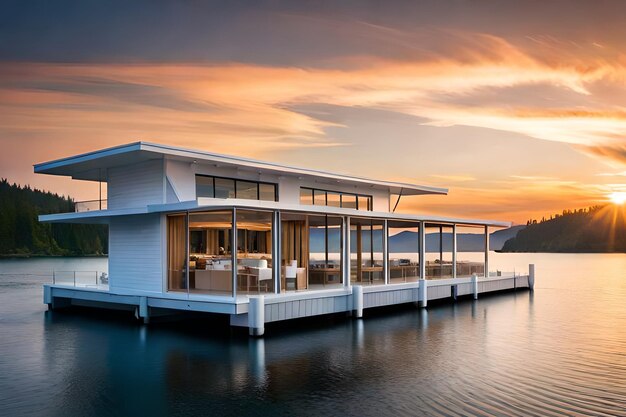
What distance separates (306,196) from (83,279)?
8.93 metres

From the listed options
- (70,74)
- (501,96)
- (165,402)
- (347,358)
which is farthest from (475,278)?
(70,74)

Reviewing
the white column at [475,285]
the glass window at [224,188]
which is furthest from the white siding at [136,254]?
the white column at [475,285]

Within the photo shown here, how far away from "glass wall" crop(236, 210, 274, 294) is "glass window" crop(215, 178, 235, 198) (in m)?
0.98

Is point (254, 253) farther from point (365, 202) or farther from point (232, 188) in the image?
point (365, 202)

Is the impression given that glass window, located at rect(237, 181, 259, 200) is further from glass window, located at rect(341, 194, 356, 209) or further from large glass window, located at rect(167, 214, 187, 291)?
glass window, located at rect(341, 194, 356, 209)

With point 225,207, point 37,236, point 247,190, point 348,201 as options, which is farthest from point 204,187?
point 37,236

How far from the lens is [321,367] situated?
508 inches

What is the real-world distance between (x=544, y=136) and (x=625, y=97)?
5.94 m

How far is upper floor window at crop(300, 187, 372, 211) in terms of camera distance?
23688 millimetres

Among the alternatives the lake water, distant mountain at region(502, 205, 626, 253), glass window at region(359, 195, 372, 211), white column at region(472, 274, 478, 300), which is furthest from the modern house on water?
distant mountain at region(502, 205, 626, 253)

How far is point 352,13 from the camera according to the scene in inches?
1027

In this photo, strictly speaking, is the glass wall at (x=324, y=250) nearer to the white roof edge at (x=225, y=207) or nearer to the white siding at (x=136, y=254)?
the white roof edge at (x=225, y=207)

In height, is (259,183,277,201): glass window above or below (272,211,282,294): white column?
above

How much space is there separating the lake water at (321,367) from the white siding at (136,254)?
4.33ft
